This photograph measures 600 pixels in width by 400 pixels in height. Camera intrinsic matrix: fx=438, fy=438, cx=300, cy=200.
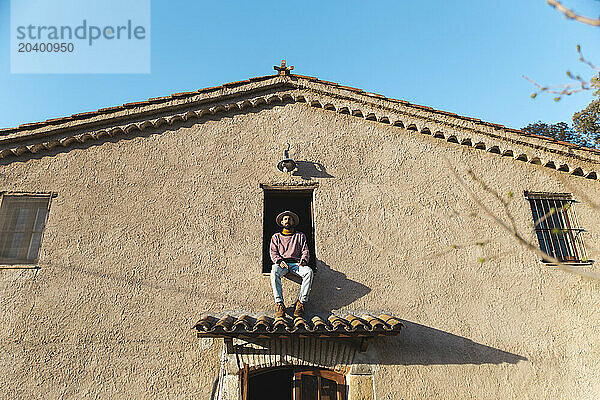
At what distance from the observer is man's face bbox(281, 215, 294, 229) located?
24.6 ft

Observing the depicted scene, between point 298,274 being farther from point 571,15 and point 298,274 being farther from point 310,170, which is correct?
point 571,15

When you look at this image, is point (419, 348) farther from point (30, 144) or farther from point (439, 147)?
point (30, 144)

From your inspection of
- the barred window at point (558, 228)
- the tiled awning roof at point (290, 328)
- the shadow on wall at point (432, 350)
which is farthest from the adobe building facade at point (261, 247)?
the tiled awning roof at point (290, 328)

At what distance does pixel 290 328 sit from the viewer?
609 centimetres

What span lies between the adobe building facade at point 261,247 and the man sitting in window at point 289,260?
1.12 ft

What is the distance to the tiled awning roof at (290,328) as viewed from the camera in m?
5.97

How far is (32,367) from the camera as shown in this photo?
21.2 ft

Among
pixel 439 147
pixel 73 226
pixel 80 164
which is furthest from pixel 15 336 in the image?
pixel 439 147

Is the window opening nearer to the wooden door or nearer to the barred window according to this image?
the wooden door

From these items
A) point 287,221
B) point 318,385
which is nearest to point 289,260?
point 287,221

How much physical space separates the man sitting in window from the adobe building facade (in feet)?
1.12

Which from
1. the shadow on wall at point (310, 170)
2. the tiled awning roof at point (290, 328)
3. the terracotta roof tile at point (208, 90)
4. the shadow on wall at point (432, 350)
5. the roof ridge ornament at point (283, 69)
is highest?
the roof ridge ornament at point (283, 69)

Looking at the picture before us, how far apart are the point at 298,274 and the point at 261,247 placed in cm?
85

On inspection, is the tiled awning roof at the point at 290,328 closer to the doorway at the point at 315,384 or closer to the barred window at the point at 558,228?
the doorway at the point at 315,384
